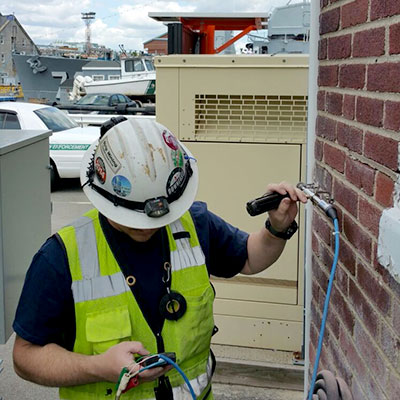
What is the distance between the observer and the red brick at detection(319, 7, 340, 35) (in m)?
2.18

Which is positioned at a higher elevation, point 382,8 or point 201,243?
point 382,8

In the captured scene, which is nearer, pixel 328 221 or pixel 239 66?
pixel 328 221

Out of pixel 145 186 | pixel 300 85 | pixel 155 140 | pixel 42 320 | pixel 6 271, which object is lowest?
pixel 6 271

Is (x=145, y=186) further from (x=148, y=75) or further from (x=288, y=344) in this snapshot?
(x=148, y=75)

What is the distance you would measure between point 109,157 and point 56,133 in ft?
31.9

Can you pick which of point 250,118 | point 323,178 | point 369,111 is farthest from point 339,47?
point 250,118

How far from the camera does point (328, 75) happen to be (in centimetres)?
231

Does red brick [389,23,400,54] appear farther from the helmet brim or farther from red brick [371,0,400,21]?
the helmet brim

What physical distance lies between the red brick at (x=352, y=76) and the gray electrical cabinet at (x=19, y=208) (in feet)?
6.71

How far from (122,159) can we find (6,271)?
171 cm

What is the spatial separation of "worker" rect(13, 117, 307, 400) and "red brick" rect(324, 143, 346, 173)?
0.19 meters

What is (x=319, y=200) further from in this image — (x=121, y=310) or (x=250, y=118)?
(x=250, y=118)

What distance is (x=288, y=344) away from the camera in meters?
4.23

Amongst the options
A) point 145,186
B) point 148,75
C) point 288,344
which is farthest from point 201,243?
point 148,75
